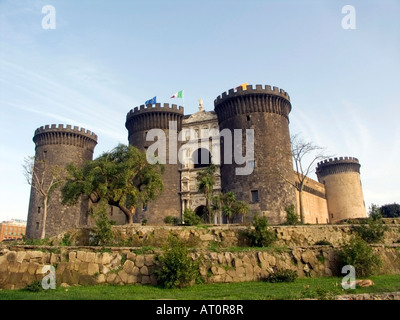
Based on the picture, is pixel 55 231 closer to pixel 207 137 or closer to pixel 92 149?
pixel 92 149

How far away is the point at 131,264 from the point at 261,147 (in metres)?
23.8

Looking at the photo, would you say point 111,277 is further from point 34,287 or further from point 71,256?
point 34,287

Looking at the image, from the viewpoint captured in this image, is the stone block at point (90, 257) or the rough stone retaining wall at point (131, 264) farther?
the stone block at point (90, 257)

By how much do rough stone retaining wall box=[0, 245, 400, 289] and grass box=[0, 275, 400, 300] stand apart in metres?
0.96

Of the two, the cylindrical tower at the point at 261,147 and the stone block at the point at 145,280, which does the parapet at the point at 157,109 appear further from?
the stone block at the point at 145,280

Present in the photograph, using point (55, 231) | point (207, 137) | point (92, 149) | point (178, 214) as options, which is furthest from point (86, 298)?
point (92, 149)

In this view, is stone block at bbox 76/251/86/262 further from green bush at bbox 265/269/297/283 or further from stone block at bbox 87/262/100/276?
green bush at bbox 265/269/297/283

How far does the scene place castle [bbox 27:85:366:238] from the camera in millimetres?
37438

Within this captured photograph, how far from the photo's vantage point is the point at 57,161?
45.7 m

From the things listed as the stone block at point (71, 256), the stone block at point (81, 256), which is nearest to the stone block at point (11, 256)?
the stone block at point (71, 256)

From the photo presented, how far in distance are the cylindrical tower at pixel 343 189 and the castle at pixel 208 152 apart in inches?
434

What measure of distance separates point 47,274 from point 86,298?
4784 millimetres

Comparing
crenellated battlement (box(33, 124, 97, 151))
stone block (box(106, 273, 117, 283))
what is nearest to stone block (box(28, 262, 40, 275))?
stone block (box(106, 273, 117, 283))

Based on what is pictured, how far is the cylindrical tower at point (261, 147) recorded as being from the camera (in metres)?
36.7
